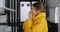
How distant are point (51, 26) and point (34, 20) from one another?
31.8 inches

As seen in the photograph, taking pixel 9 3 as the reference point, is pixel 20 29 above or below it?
below

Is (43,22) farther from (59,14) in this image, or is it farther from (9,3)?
(9,3)

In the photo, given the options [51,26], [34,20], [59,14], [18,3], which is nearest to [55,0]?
[59,14]

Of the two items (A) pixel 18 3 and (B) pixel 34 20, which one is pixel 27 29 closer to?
(B) pixel 34 20

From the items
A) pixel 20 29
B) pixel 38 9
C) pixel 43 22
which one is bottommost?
pixel 20 29

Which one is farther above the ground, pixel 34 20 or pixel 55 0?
pixel 55 0

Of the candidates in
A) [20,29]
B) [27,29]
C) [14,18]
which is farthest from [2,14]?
[27,29]

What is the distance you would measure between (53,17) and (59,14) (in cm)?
13

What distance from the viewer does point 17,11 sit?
286 cm

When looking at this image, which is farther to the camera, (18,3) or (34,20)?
(18,3)

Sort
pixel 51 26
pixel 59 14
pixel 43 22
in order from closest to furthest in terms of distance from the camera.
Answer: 1. pixel 43 22
2. pixel 59 14
3. pixel 51 26

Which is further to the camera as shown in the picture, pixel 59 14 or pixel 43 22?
pixel 59 14

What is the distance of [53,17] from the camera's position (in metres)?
2.78

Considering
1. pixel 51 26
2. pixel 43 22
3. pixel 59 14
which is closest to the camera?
pixel 43 22
